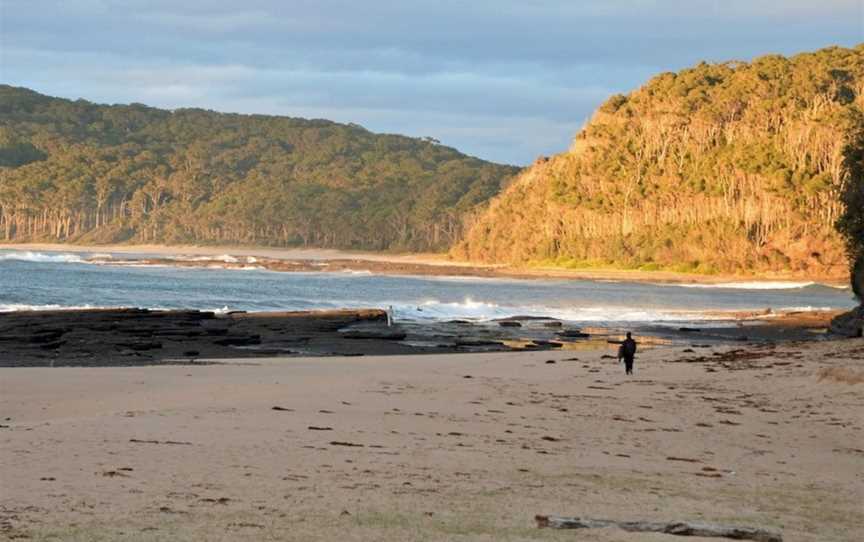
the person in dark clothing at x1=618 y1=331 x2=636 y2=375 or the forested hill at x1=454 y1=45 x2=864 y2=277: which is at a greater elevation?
the forested hill at x1=454 y1=45 x2=864 y2=277

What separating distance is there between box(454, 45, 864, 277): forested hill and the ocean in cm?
1542

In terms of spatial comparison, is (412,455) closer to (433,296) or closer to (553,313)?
(553,313)

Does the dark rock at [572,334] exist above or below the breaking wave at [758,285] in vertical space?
below

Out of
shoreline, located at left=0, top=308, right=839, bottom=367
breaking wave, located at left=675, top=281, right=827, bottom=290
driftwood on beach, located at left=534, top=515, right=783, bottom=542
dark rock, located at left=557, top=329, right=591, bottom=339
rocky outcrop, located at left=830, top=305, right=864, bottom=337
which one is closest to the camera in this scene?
driftwood on beach, located at left=534, top=515, right=783, bottom=542

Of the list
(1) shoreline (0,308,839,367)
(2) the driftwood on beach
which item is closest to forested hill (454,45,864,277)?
(1) shoreline (0,308,839,367)

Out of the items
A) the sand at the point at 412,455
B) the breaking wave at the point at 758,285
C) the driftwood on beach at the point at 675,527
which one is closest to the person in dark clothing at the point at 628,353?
the sand at the point at 412,455

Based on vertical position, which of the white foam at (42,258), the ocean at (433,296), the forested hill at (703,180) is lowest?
the white foam at (42,258)

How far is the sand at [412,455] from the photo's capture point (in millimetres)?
8312

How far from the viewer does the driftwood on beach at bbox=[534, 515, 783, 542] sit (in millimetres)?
8062

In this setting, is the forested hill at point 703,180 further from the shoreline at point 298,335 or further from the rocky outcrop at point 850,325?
the rocky outcrop at point 850,325

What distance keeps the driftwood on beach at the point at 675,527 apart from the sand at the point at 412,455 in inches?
7.4

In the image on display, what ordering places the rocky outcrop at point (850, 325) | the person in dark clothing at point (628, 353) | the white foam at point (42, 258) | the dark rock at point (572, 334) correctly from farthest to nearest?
the white foam at point (42, 258) < the dark rock at point (572, 334) < the rocky outcrop at point (850, 325) < the person in dark clothing at point (628, 353)

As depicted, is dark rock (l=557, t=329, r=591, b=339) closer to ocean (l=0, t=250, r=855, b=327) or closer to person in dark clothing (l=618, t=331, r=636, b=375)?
ocean (l=0, t=250, r=855, b=327)

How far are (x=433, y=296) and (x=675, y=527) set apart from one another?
55.8 meters
